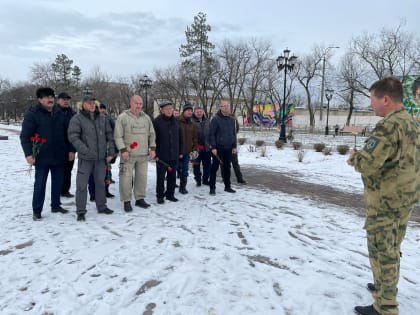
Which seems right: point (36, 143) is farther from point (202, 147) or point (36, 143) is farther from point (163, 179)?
point (202, 147)

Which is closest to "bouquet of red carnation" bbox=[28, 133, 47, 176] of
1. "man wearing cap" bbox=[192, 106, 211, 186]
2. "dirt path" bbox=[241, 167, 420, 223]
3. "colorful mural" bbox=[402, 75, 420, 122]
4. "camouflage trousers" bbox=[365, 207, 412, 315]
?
"man wearing cap" bbox=[192, 106, 211, 186]

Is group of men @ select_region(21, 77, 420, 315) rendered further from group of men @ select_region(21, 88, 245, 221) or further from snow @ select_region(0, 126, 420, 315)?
snow @ select_region(0, 126, 420, 315)

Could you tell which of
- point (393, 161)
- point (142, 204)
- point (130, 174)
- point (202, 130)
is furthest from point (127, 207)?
point (393, 161)

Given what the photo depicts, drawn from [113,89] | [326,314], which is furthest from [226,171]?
[113,89]

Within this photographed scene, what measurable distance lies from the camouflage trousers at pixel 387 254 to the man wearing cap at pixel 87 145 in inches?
155

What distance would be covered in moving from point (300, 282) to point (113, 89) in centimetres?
5584

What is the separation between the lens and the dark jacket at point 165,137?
229 inches

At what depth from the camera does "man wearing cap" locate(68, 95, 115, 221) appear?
4.64 m

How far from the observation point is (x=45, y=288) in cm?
284

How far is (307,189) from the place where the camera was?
24.6 ft

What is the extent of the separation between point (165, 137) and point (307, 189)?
3.86 metres

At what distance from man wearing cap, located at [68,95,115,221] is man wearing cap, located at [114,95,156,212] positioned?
0.94 ft

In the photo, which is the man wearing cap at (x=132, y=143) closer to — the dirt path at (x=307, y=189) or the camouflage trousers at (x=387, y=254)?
the dirt path at (x=307, y=189)

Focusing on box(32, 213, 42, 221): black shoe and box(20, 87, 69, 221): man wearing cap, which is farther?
box(32, 213, 42, 221): black shoe
